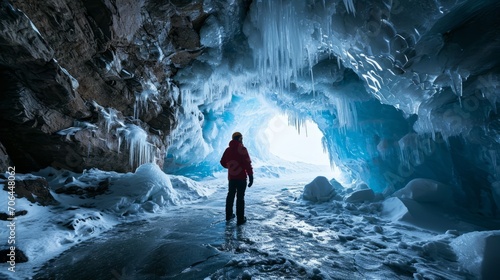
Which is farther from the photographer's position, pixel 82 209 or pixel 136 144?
pixel 136 144

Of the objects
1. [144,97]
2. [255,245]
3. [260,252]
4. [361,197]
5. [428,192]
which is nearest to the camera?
[260,252]

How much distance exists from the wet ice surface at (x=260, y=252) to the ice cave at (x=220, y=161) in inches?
1.2

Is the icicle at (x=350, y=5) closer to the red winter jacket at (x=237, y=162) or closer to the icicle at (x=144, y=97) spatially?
the red winter jacket at (x=237, y=162)

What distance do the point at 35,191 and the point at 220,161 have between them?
12.7 ft

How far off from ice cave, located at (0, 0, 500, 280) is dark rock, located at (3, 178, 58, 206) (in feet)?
0.13

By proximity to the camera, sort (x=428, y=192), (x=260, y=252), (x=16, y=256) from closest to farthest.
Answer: (x=16, y=256) → (x=260, y=252) → (x=428, y=192)

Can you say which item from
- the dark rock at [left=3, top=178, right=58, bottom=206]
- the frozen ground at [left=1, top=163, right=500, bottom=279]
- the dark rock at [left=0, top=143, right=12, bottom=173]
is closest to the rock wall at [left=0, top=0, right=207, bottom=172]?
the dark rock at [left=0, top=143, right=12, bottom=173]

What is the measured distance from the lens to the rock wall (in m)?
4.84

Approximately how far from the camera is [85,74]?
21.1 ft

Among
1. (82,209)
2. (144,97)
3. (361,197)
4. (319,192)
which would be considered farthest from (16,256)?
(361,197)

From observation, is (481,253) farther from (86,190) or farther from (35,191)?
(86,190)

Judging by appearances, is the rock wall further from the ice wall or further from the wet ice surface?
the wet ice surface

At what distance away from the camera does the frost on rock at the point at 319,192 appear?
741 cm

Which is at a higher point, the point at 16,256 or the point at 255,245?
the point at 16,256
